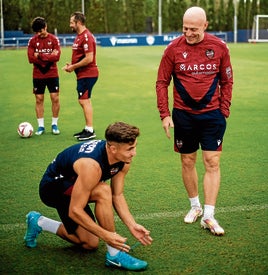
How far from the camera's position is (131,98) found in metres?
15.3

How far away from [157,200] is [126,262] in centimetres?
179

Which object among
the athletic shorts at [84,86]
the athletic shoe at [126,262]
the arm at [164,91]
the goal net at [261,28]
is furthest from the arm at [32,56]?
the goal net at [261,28]

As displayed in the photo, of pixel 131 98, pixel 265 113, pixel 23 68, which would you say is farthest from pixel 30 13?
pixel 265 113

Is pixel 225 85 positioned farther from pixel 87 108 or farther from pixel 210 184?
pixel 87 108

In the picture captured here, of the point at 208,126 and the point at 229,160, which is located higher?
the point at 208,126

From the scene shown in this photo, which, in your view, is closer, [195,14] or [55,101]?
[195,14]

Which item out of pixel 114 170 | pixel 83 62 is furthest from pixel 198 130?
pixel 83 62

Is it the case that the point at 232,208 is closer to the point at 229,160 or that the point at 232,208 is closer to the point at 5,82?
the point at 229,160

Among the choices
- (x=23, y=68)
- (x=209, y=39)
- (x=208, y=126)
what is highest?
(x=209, y=39)

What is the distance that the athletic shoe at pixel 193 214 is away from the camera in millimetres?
5413

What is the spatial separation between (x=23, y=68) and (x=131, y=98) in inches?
479

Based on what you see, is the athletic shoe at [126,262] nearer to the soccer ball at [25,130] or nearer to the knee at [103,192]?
the knee at [103,192]

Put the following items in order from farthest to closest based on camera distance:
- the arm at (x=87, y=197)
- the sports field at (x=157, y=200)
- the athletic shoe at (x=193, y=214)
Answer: the athletic shoe at (x=193, y=214)
the sports field at (x=157, y=200)
the arm at (x=87, y=197)

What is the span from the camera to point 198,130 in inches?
212
